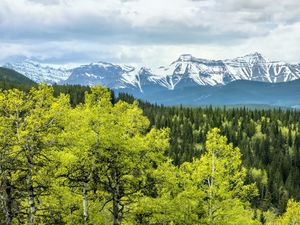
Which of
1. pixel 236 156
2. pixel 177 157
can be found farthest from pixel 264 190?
pixel 236 156

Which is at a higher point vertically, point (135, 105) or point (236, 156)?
point (135, 105)

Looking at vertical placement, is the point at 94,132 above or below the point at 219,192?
above

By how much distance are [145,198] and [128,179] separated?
74.8 inches

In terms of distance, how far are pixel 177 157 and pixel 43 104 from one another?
15198 centimetres

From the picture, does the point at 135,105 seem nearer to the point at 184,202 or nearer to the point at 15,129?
the point at 184,202

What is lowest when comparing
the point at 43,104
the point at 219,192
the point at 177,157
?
the point at 177,157

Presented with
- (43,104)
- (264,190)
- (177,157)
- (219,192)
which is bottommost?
(264,190)

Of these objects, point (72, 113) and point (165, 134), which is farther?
point (165, 134)

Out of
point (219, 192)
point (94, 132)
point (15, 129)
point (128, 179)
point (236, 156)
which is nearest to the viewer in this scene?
point (15, 129)

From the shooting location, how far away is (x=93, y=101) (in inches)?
1307

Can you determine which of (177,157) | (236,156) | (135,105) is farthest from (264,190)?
(135,105)

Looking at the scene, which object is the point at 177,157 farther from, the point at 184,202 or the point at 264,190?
the point at 184,202

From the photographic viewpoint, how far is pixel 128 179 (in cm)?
3275

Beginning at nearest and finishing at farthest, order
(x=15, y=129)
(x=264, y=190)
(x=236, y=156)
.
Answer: (x=15, y=129), (x=236, y=156), (x=264, y=190)
